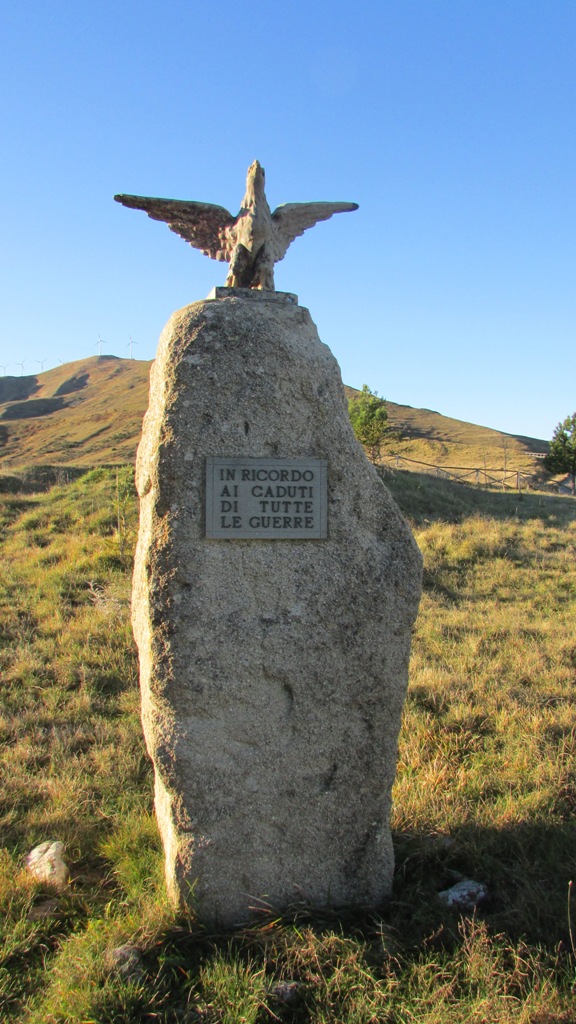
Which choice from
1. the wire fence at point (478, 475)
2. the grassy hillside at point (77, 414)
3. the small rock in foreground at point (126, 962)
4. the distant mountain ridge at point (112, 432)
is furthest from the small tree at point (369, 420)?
the small rock in foreground at point (126, 962)

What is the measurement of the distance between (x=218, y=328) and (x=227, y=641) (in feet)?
4.22

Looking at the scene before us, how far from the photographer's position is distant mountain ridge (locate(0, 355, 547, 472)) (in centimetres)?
4897

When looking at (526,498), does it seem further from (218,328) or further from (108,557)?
(218,328)

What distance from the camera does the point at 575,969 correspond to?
8.46ft

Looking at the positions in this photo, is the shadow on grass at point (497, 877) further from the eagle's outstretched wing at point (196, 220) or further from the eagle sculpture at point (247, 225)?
Result: the eagle's outstretched wing at point (196, 220)

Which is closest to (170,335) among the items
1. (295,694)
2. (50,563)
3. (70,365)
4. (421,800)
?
(295,694)

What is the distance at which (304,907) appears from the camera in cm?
295

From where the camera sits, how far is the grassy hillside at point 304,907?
2463 mm

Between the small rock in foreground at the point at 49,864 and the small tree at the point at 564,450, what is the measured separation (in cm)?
Result: 3905

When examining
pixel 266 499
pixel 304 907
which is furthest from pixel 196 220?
pixel 304 907

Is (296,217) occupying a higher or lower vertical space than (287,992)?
higher

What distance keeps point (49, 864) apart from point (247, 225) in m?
3.42

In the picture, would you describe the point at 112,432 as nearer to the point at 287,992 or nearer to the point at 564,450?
the point at 564,450

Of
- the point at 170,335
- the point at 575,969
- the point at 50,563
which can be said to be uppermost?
the point at 170,335
